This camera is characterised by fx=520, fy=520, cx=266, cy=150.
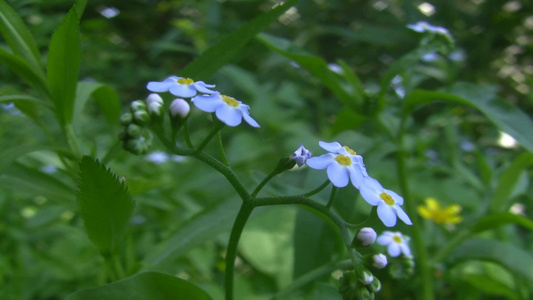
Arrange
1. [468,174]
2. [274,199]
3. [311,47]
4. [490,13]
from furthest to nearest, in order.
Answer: [490,13], [311,47], [468,174], [274,199]

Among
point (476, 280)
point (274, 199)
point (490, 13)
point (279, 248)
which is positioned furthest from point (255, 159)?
point (490, 13)

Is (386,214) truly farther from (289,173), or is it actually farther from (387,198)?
(289,173)

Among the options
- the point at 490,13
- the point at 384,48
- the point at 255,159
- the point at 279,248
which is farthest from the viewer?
the point at 384,48

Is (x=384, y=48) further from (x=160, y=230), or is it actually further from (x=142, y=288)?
(x=142, y=288)

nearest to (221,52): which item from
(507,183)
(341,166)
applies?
(341,166)

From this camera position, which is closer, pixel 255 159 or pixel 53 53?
pixel 53 53

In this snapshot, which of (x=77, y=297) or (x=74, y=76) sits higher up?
(x=74, y=76)
